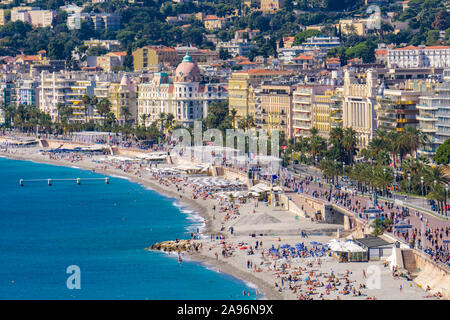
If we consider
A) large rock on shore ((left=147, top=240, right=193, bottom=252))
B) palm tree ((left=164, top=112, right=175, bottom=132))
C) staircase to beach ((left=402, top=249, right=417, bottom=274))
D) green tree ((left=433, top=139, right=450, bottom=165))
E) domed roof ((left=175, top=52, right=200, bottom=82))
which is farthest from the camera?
domed roof ((left=175, top=52, right=200, bottom=82))

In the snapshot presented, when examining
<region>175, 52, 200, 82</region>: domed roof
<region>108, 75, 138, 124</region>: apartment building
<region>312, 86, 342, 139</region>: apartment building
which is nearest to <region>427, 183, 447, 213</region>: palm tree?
<region>312, 86, 342, 139</region>: apartment building

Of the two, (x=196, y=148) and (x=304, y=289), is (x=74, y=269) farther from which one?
(x=196, y=148)

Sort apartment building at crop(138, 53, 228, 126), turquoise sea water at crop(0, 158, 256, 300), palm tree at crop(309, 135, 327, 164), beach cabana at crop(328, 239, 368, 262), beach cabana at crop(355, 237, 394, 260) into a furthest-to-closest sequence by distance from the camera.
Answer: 1. apartment building at crop(138, 53, 228, 126)
2. palm tree at crop(309, 135, 327, 164)
3. beach cabana at crop(328, 239, 368, 262)
4. beach cabana at crop(355, 237, 394, 260)
5. turquoise sea water at crop(0, 158, 256, 300)

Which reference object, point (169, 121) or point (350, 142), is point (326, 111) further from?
point (169, 121)

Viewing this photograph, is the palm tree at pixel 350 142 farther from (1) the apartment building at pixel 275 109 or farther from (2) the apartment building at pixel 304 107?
(1) the apartment building at pixel 275 109

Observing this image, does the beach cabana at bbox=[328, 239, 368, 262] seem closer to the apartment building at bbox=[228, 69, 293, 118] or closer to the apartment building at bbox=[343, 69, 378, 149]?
the apartment building at bbox=[343, 69, 378, 149]

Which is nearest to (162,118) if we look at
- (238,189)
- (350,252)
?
(238,189)
